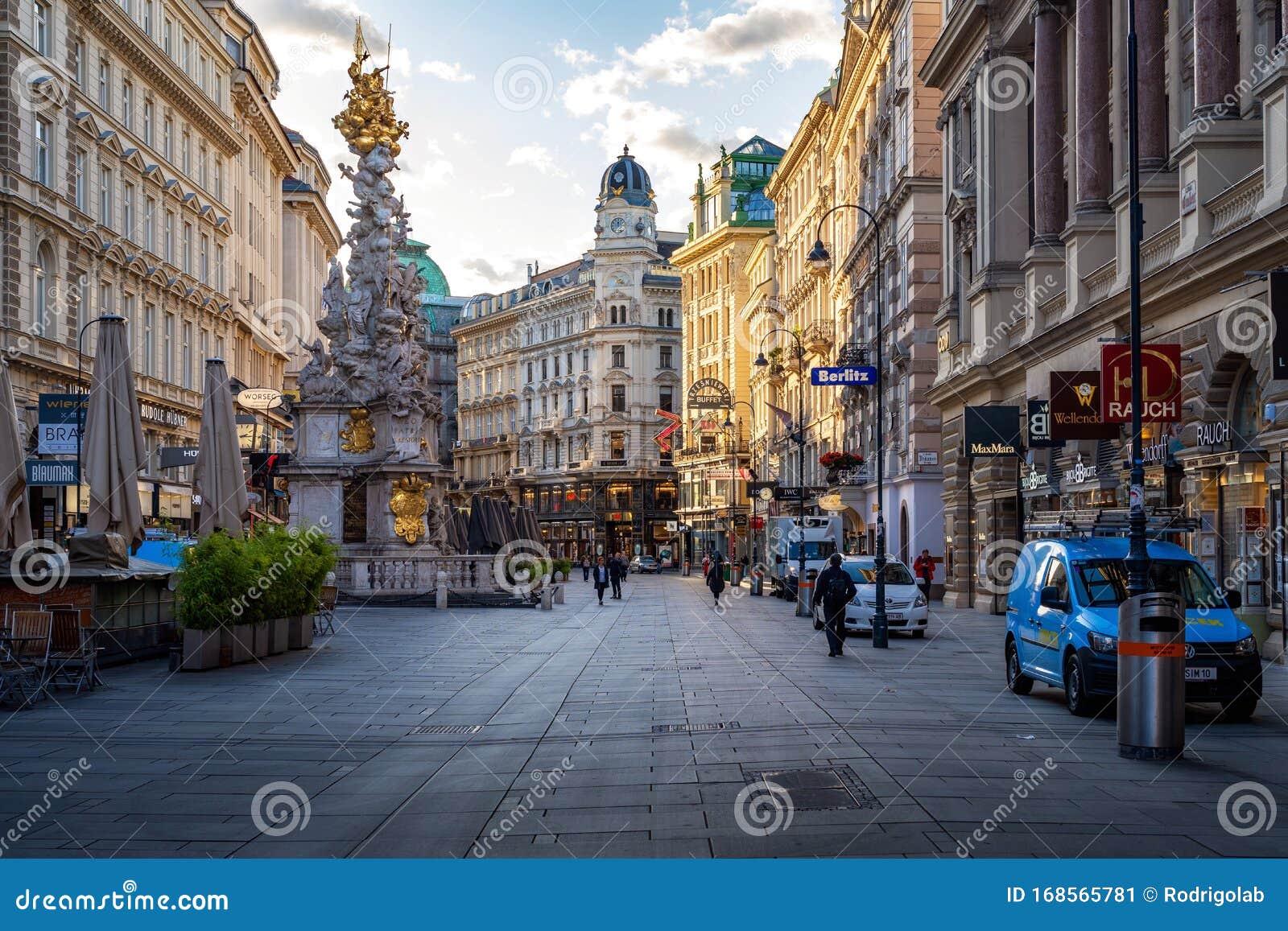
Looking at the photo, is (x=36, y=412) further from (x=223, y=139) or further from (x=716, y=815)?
(x=716, y=815)

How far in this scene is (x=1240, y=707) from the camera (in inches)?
567

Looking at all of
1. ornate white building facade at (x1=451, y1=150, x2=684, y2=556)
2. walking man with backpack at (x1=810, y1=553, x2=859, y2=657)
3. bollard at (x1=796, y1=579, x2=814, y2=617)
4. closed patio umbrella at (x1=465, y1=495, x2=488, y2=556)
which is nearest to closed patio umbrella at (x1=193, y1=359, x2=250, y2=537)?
walking man with backpack at (x1=810, y1=553, x2=859, y2=657)

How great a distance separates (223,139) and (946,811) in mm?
60432

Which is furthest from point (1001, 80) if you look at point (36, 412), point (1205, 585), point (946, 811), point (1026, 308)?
point (946, 811)

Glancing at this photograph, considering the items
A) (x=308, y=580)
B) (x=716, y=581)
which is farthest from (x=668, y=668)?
(x=716, y=581)

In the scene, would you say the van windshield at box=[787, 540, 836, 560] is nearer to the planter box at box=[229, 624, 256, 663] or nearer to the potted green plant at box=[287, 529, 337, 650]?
the potted green plant at box=[287, 529, 337, 650]

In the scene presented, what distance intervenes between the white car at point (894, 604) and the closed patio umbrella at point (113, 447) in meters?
13.4

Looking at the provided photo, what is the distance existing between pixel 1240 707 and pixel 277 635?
13.7 meters

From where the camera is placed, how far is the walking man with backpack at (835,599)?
22.7m

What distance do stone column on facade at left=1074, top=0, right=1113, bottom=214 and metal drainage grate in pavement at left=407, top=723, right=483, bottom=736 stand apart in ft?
66.2

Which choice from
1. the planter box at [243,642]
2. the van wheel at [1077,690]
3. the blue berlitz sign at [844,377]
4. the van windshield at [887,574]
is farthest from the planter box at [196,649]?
the blue berlitz sign at [844,377]

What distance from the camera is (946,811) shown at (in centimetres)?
904

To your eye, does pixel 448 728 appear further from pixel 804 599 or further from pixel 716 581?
pixel 716 581

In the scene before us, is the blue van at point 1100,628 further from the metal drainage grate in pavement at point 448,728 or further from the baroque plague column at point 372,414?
the baroque plague column at point 372,414
